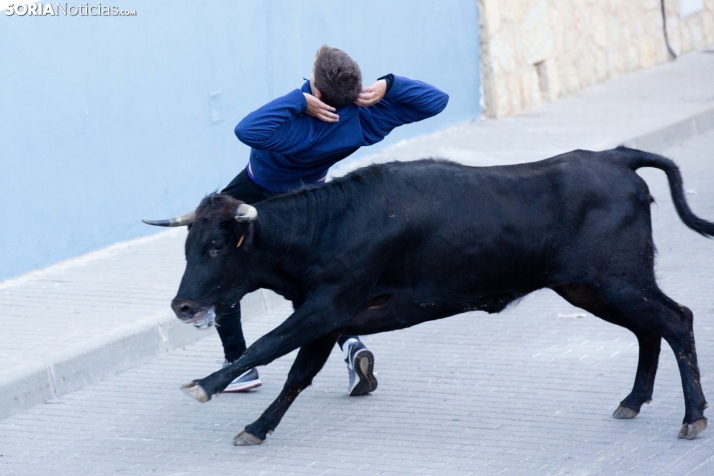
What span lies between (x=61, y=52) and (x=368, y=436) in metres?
4.20

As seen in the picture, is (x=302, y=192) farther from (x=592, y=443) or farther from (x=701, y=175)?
(x=701, y=175)

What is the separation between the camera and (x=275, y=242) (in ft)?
→ 16.4

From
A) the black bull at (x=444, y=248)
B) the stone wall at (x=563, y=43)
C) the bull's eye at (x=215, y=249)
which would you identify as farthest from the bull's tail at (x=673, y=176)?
the stone wall at (x=563, y=43)

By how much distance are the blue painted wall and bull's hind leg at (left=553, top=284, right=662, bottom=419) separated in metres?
4.21

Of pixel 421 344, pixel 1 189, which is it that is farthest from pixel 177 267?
pixel 421 344

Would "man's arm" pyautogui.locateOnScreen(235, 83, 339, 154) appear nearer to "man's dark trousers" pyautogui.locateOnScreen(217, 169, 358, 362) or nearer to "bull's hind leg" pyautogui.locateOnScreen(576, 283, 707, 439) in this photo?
"man's dark trousers" pyautogui.locateOnScreen(217, 169, 358, 362)

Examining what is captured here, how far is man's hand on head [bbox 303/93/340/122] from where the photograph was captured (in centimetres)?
530

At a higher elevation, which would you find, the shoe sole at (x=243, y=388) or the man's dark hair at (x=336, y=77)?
the man's dark hair at (x=336, y=77)

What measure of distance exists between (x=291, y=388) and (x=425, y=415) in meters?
0.70

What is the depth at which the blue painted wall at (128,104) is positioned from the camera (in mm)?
7902

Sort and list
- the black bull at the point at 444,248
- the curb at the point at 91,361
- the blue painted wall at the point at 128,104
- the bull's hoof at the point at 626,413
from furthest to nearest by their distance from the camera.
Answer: the blue painted wall at the point at 128,104, the curb at the point at 91,361, the bull's hoof at the point at 626,413, the black bull at the point at 444,248

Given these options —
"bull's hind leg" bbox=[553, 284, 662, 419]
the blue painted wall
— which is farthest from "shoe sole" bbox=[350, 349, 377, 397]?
the blue painted wall

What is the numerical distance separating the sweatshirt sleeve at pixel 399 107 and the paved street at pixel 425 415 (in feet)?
4.47

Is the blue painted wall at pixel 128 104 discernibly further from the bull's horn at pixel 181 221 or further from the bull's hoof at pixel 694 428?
the bull's hoof at pixel 694 428
